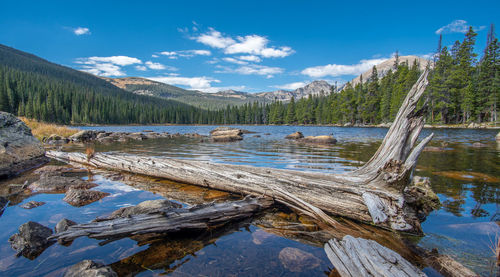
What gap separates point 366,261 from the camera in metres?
2.31

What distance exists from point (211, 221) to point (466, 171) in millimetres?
9392

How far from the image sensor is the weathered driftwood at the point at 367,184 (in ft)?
11.4

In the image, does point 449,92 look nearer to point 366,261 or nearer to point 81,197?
point 366,261

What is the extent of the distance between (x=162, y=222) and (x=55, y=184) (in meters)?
4.86

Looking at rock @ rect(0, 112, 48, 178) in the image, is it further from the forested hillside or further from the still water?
the forested hillside

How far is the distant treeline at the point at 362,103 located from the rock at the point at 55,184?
829cm

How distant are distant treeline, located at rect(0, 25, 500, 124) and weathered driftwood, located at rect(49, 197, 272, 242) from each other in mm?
4012

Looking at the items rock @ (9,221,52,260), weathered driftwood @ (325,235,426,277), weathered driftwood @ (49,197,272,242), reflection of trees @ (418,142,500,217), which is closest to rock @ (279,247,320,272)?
weathered driftwood @ (325,235,426,277)

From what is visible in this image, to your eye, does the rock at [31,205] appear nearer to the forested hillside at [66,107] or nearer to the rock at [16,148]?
the rock at [16,148]

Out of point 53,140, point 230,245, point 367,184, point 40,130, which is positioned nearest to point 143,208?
point 230,245

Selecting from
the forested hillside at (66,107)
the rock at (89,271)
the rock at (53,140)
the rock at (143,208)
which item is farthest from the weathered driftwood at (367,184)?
the forested hillside at (66,107)

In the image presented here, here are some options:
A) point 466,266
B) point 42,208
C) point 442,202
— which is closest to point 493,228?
point 442,202

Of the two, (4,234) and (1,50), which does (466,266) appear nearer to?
(4,234)

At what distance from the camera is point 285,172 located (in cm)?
468
